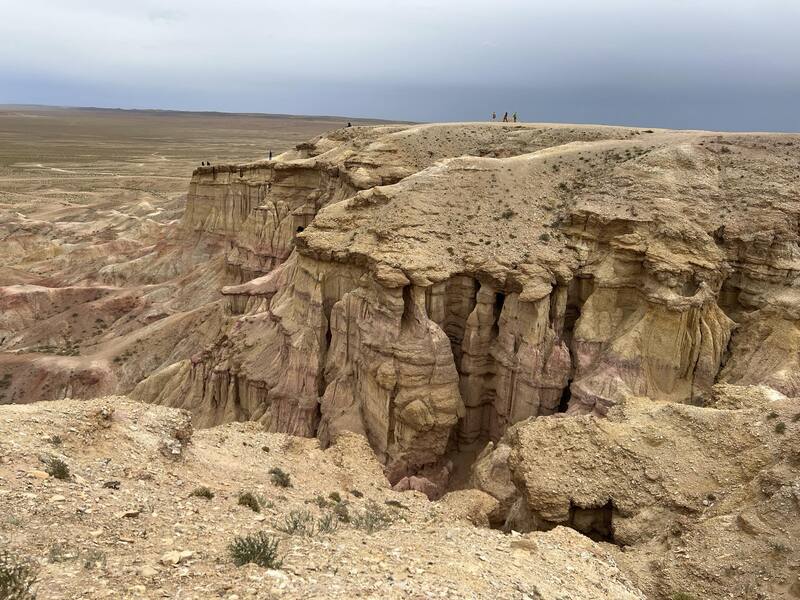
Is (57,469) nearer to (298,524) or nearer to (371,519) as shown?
(298,524)

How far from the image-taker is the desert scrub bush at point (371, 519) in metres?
13.1

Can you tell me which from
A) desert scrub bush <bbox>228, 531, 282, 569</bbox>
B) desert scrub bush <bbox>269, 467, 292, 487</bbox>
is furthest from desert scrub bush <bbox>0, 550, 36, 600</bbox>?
desert scrub bush <bbox>269, 467, 292, 487</bbox>

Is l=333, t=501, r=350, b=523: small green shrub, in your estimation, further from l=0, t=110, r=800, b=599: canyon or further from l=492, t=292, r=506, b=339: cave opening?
l=492, t=292, r=506, b=339: cave opening

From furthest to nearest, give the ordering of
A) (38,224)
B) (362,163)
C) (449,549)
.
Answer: (38,224)
(362,163)
(449,549)

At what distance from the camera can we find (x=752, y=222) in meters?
23.8

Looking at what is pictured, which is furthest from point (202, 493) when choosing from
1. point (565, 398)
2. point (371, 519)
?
point (565, 398)

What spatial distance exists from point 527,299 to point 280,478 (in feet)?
41.8

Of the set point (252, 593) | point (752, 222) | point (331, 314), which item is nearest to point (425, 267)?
point (331, 314)

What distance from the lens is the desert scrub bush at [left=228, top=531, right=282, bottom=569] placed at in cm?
910

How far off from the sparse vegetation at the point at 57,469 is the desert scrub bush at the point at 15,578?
125 inches

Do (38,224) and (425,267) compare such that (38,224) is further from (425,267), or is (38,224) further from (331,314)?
(425,267)

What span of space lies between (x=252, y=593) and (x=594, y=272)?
2068 centimetres

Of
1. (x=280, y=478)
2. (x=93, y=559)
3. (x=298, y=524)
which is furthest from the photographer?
(x=280, y=478)

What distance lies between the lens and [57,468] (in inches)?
451
